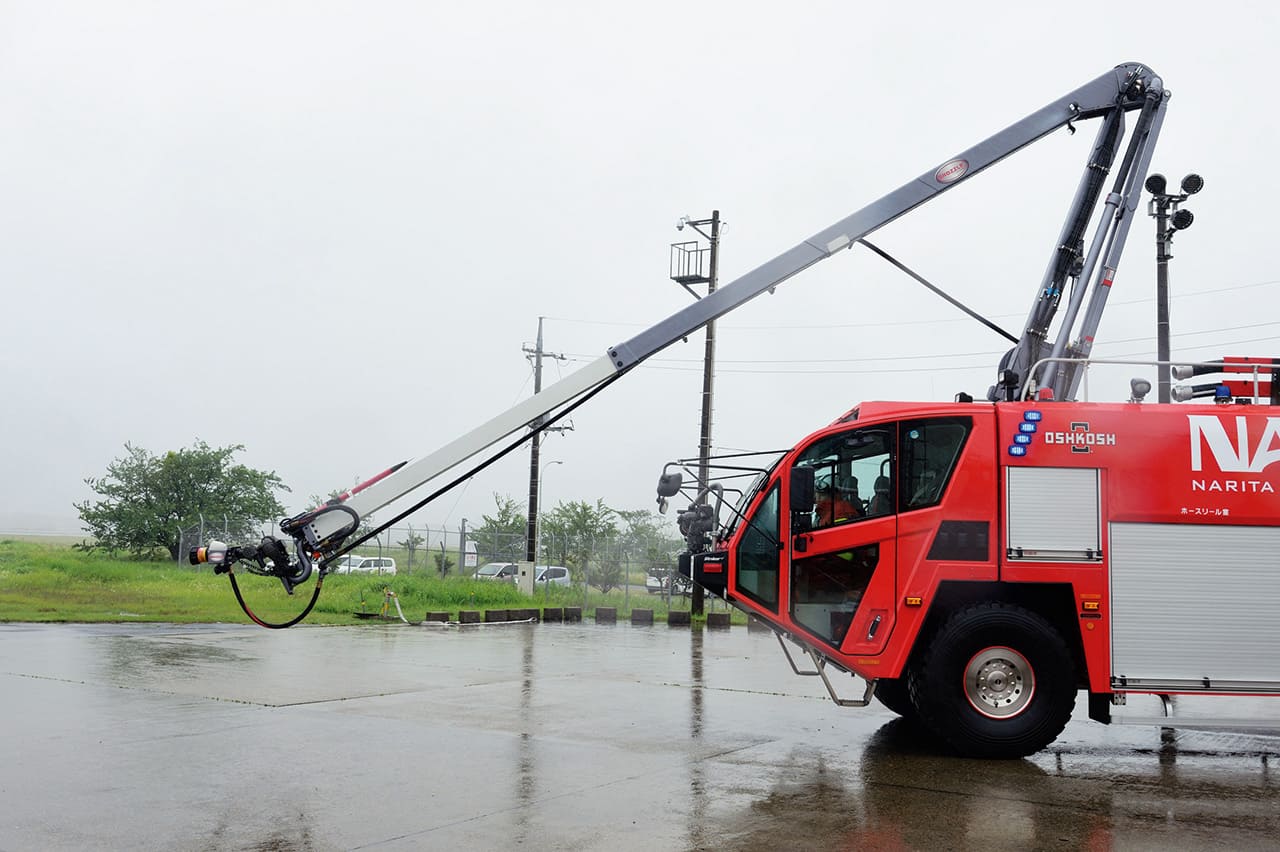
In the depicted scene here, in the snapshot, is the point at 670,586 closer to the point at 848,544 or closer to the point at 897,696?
the point at 897,696

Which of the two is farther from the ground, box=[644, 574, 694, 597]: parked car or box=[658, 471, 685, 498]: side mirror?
box=[658, 471, 685, 498]: side mirror

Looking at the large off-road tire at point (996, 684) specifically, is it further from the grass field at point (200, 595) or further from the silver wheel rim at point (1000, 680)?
the grass field at point (200, 595)

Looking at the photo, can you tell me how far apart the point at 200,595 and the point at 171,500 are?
612 inches

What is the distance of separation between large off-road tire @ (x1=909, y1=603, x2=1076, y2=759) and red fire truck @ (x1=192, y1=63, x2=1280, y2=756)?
16 millimetres

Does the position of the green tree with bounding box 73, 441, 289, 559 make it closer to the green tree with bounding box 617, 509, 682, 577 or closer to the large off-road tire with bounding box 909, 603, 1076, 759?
the green tree with bounding box 617, 509, 682, 577

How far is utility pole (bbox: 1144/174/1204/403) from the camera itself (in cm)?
1859

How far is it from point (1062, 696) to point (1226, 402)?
318 cm

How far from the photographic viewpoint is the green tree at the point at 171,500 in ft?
138

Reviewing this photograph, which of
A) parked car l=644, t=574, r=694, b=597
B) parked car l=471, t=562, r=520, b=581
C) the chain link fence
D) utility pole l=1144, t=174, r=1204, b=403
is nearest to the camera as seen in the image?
utility pole l=1144, t=174, r=1204, b=403

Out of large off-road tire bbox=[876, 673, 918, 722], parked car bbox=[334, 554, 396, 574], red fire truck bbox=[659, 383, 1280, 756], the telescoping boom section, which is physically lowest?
large off-road tire bbox=[876, 673, 918, 722]

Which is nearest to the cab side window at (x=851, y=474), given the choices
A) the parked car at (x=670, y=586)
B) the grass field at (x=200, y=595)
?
the grass field at (x=200, y=595)

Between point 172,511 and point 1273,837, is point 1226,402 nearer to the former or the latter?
point 1273,837

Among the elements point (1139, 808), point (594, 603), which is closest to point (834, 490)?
point (1139, 808)

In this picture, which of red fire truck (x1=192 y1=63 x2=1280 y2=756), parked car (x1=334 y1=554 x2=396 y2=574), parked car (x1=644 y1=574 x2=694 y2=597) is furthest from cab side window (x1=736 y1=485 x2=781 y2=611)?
parked car (x1=334 y1=554 x2=396 y2=574)
